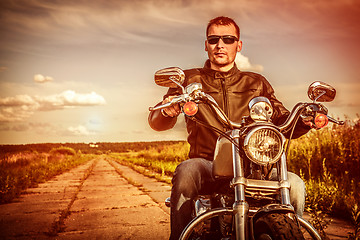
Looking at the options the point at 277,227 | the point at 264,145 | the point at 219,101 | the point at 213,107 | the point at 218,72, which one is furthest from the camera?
the point at 218,72

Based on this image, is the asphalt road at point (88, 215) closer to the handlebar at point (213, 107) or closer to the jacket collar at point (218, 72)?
the jacket collar at point (218, 72)

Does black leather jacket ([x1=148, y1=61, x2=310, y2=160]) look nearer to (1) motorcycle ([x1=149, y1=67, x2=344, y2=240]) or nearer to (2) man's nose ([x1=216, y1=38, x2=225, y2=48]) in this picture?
(2) man's nose ([x1=216, y1=38, x2=225, y2=48])

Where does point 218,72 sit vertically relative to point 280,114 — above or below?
above

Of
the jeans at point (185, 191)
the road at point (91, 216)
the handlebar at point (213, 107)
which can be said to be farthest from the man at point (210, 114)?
the road at point (91, 216)

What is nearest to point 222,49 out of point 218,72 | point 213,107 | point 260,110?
point 218,72

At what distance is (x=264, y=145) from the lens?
170 centimetres

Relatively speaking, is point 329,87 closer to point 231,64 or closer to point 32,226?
point 231,64

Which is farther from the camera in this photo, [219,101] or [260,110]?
[219,101]

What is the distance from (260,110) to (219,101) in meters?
0.90

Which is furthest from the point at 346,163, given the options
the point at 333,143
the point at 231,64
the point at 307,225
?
the point at 307,225

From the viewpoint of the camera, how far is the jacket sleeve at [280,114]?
2156 mm

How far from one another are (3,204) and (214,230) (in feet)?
18.5

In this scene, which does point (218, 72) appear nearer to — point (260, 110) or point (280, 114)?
point (280, 114)

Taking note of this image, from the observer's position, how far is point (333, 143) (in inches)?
Answer: 263
